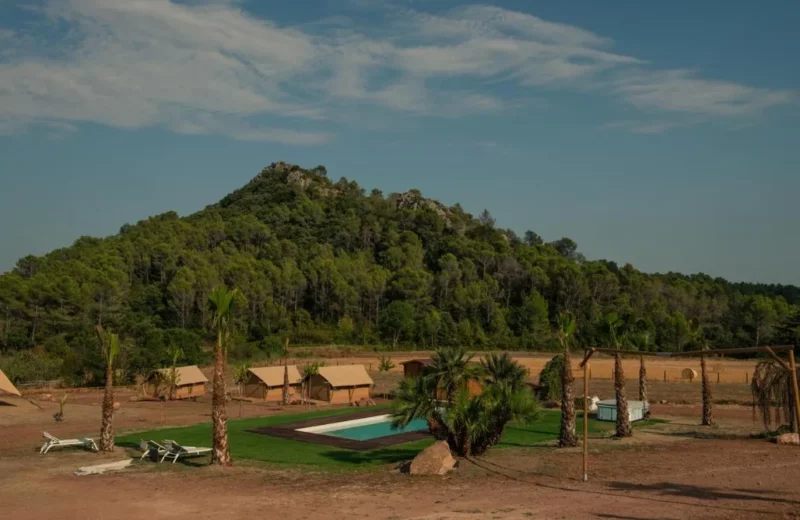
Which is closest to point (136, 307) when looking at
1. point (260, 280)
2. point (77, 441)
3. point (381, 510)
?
point (260, 280)

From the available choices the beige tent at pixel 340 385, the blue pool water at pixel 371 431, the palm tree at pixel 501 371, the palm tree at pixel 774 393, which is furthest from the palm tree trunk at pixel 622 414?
the beige tent at pixel 340 385

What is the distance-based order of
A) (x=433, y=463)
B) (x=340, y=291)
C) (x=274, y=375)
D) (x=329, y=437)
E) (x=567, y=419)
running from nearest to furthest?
1. (x=433, y=463)
2. (x=567, y=419)
3. (x=329, y=437)
4. (x=274, y=375)
5. (x=340, y=291)

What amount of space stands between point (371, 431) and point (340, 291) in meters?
59.5

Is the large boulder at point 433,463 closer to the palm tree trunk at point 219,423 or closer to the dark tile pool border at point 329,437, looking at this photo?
the palm tree trunk at point 219,423

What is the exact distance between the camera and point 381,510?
49.8 feet

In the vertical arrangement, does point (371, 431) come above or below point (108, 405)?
below

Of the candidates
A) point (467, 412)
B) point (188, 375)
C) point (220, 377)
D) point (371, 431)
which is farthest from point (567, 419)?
point (188, 375)

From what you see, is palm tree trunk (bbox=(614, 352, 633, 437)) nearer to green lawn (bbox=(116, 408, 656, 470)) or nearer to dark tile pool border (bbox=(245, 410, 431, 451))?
green lawn (bbox=(116, 408, 656, 470))

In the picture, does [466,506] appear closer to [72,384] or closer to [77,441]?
[77,441]

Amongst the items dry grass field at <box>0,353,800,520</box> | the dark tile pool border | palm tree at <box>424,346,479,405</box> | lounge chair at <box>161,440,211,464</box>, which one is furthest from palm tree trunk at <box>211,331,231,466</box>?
palm tree at <box>424,346,479,405</box>

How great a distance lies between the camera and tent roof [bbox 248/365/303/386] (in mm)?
43406

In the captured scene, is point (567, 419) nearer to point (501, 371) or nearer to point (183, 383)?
point (501, 371)

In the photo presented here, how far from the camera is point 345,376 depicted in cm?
4309

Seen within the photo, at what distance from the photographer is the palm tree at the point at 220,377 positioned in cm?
2135
